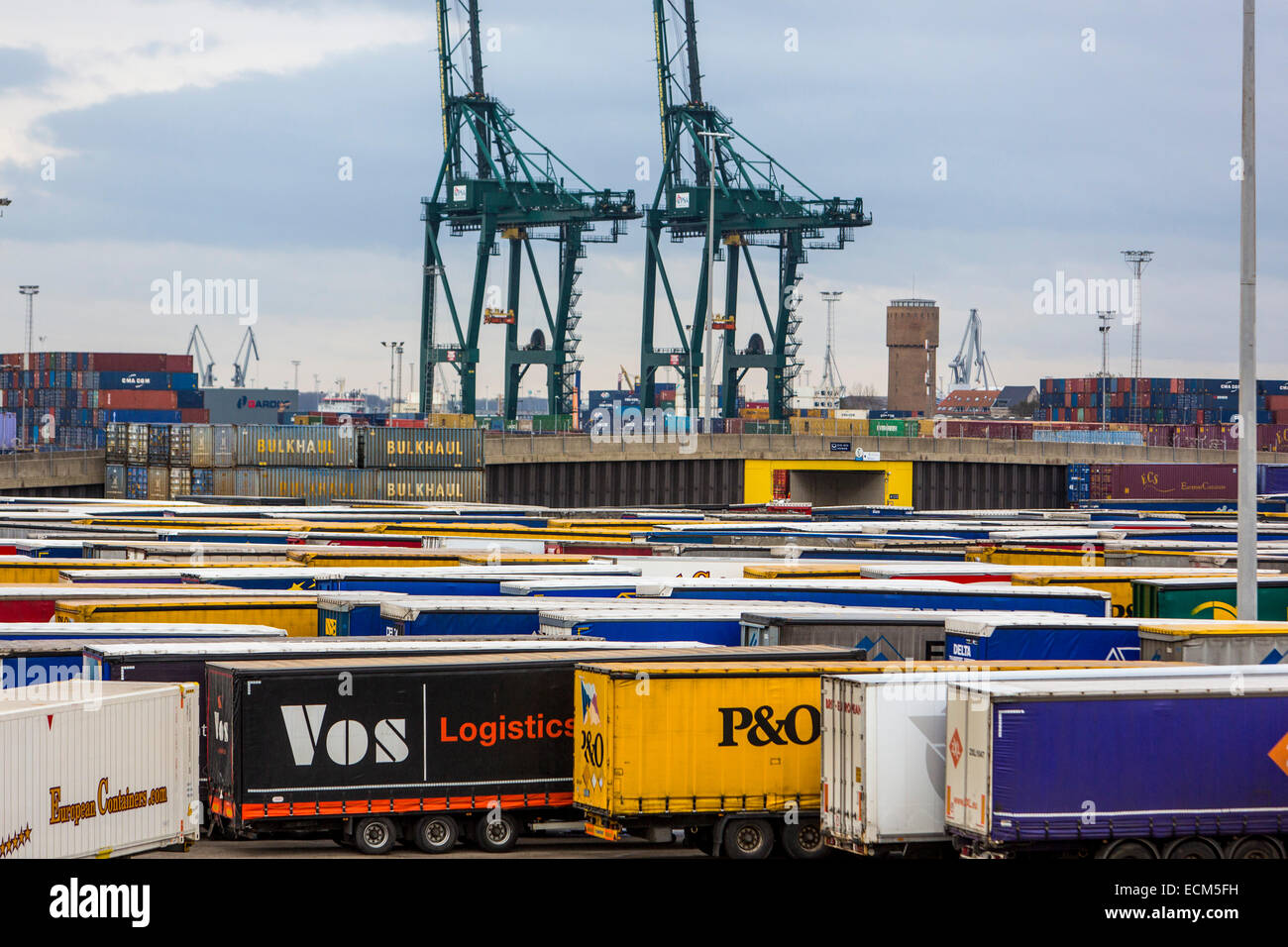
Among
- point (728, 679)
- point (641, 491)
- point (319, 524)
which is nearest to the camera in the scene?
point (728, 679)

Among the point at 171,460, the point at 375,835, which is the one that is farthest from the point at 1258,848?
the point at 171,460

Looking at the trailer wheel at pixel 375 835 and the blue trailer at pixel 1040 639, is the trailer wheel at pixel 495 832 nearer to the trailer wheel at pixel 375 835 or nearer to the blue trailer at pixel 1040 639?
the trailer wheel at pixel 375 835

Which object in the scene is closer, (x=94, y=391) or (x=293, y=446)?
(x=293, y=446)

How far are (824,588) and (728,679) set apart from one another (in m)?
9.96

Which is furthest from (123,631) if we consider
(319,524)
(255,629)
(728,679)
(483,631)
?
(319,524)

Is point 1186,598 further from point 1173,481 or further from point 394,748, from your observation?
point 1173,481

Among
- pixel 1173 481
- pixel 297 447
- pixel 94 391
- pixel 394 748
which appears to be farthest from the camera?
pixel 94 391

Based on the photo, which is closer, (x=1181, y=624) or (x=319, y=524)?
(x=1181, y=624)

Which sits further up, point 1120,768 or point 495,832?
point 1120,768

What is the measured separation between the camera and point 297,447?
71312 mm

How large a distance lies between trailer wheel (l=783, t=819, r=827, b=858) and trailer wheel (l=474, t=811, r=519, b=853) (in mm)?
3394

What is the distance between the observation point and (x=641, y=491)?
8538 centimetres

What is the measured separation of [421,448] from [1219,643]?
182 ft
